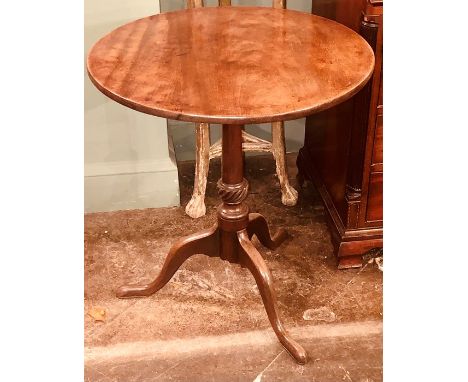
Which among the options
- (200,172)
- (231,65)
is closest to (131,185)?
(200,172)

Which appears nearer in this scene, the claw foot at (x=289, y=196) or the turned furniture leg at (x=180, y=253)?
the turned furniture leg at (x=180, y=253)

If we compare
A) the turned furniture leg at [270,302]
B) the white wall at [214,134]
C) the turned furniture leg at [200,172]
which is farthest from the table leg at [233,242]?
the white wall at [214,134]

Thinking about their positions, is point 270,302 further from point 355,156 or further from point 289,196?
point 289,196

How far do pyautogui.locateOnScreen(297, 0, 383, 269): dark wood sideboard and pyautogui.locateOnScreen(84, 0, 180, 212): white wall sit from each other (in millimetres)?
705

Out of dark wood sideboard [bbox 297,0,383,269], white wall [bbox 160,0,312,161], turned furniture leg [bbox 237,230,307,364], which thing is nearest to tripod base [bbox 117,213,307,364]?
turned furniture leg [bbox 237,230,307,364]

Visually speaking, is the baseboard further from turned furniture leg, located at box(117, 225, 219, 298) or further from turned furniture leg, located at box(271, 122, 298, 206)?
turned furniture leg, located at box(117, 225, 219, 298)

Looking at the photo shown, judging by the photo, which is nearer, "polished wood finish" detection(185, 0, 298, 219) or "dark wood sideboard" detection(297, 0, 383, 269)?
"dark wood sideboard" detection(297, 0, 383, 269)

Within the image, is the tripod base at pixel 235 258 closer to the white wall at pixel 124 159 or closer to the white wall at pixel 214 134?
the white wall at pixel 124 159

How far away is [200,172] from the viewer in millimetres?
2631

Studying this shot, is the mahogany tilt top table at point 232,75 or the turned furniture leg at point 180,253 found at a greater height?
the mahogany tilt top table at point 232,75

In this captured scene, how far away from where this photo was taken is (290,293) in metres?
2.26

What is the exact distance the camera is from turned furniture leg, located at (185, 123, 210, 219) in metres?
2.58

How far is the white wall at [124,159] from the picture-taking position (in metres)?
2.55

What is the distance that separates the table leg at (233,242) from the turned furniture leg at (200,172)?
43 centimetres
